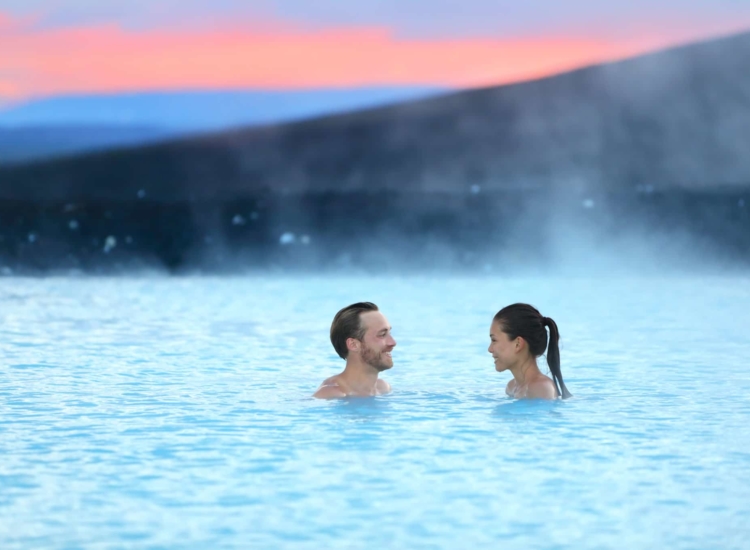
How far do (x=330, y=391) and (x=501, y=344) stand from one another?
1154mm

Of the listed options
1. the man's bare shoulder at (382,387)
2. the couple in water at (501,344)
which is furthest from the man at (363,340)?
the man's bare shoulder at (382,387)

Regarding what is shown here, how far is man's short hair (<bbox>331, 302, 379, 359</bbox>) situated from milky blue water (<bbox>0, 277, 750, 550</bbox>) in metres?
0.41

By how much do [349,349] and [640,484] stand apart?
208cm

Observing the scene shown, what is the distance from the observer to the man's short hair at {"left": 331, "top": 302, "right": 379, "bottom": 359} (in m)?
6.24

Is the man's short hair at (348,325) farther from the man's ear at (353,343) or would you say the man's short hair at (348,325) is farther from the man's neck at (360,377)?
the man's neck at (360,377)

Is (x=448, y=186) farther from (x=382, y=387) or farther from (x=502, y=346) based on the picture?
(x=502, y=346)

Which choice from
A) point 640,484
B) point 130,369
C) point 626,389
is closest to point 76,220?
point 130,369

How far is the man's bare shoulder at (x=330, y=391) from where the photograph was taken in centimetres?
→ 669

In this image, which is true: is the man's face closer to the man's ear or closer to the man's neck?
the man's ear

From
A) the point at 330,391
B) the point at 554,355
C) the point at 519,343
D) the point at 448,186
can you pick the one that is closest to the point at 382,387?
the point at 330,391

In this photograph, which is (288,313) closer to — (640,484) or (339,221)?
(640,484)

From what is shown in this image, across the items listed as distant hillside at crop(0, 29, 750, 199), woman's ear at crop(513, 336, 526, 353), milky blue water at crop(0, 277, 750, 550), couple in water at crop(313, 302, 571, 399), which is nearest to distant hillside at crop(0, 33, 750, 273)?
distant hillside at crop(0, 29, 750, 199)

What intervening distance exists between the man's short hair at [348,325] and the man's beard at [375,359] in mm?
101

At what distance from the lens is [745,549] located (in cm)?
376
